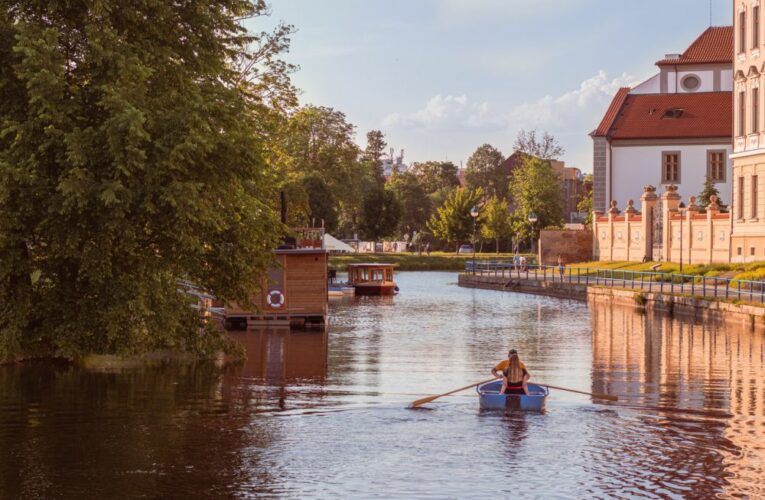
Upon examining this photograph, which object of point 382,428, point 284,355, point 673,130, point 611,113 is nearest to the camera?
point 382,428

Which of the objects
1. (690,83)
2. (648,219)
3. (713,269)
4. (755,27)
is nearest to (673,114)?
(690,83)

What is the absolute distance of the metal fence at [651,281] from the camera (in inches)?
2051

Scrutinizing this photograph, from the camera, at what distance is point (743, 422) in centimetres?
2414

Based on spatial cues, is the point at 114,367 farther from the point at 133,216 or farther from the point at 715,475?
the point at 715,475

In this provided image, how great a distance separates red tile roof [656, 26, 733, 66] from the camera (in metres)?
101

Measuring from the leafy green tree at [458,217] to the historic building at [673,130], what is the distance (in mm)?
44001

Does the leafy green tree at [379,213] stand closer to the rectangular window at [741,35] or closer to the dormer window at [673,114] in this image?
the dormer window at [673,114]

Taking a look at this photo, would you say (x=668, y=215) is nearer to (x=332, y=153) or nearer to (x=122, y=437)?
(x=332, y=153)

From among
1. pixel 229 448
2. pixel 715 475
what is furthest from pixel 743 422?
pixel 229 448

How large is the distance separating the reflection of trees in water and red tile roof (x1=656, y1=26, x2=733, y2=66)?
7801cm

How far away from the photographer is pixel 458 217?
14612cm

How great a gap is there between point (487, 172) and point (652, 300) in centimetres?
12938

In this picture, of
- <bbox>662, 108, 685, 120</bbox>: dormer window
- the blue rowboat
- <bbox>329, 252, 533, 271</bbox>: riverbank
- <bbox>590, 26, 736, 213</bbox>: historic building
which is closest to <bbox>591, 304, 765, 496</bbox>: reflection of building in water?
the blue rowboat

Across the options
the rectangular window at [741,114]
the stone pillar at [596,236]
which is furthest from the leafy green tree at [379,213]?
the rectangular window at [741,114]
